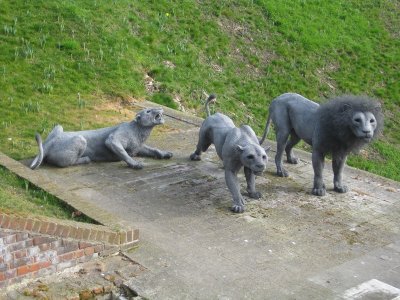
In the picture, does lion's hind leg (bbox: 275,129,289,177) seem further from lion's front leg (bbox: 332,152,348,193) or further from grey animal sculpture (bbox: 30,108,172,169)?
grey animal sculpture (bbox: 30,108,172,169)

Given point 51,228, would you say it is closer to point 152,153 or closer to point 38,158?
point 38,158

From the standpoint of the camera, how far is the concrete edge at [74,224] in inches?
232

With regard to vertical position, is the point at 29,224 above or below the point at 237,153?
below

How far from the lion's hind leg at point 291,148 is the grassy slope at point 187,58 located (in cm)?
344

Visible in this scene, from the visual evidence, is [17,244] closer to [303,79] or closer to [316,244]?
[316,244]

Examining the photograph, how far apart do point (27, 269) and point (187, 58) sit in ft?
33.7

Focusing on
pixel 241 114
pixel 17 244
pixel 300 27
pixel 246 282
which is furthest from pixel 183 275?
pixel 300 27

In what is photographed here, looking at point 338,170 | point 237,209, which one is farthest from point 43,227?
point 338,170

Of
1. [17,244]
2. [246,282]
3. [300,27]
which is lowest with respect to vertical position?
[246,282]

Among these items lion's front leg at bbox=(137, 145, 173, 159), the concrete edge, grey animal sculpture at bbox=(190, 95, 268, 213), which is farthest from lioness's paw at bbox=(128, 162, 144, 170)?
the concrete edge

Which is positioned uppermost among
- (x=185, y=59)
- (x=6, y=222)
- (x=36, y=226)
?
(x=185, y=59)

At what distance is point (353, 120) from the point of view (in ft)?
26.0

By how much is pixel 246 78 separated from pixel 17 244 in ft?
35.5

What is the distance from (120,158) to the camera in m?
9.42
